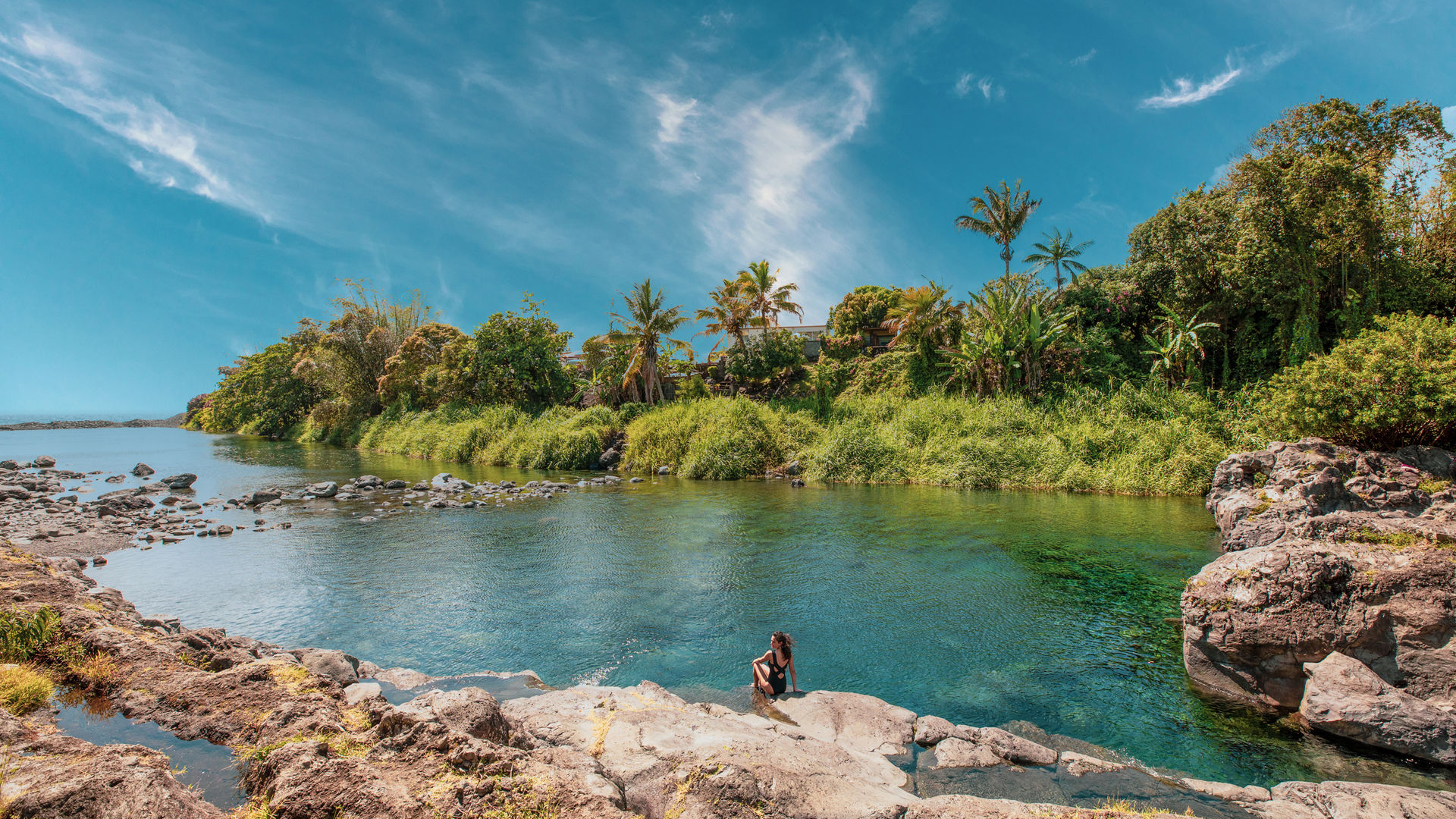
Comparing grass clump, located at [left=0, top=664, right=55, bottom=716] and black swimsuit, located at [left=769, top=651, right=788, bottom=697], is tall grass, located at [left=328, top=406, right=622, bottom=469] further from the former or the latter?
grass clump, located at [left=0, top=664, right=55, bottom=716]

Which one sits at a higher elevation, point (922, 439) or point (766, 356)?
point (766, 356)

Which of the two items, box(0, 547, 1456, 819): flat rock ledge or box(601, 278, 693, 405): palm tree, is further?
box(601, 278, 693, 405): palm tree

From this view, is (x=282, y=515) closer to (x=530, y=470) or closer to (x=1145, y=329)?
(x=530, y=470)

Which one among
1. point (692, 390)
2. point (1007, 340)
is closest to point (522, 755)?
point (1007, 340)

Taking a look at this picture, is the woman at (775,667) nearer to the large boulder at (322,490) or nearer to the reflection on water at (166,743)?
the reflection on water at (166,743)

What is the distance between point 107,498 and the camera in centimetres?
2034

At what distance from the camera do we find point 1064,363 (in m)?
33.9

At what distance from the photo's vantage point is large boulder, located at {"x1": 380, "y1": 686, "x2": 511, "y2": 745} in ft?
15.1

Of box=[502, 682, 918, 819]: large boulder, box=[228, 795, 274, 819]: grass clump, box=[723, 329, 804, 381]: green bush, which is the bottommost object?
box=[502, 682, 918, 819]: large boulder

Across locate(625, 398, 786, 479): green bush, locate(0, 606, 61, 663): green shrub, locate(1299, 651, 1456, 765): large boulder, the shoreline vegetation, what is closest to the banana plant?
the shoreline vegetation

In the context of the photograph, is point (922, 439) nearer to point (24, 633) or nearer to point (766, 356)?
point (766, 356)

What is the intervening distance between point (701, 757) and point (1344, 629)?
Result: 295 inches

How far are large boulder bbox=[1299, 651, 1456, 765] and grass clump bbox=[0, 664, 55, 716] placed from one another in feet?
39.5

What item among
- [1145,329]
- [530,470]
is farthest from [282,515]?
[1145,329]
